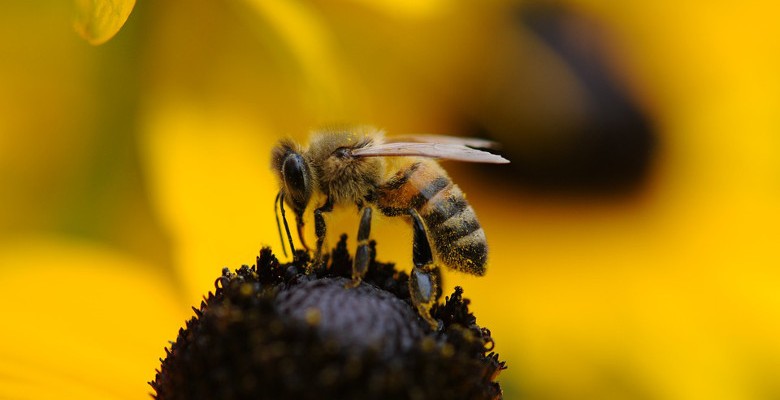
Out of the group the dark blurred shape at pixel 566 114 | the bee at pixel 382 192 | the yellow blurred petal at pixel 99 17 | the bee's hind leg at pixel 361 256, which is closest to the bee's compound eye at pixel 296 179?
the bee at pixel 382 192

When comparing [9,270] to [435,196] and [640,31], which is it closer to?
[435,196]

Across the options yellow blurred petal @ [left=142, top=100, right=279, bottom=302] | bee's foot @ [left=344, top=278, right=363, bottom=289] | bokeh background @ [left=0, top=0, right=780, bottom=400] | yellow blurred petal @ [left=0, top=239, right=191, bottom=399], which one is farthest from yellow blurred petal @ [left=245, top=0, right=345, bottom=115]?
bee's foot @ [left=344, top=278, right=363, bottom=289]

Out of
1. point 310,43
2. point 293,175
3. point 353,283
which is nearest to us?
point 353,283

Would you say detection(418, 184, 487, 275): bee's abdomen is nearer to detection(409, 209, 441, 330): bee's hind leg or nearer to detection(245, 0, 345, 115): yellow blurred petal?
detection(409, 209, 441, 330): bee's hind leg

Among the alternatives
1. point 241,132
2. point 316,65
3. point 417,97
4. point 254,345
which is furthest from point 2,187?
point 254,345

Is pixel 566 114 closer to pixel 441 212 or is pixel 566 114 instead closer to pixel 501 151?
pixel 501 151

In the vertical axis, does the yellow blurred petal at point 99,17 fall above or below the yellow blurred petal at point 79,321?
above

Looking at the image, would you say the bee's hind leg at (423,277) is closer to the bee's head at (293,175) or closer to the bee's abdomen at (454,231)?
the bee's abdomen at (454,231)

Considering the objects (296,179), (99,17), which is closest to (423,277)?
(296,179)
